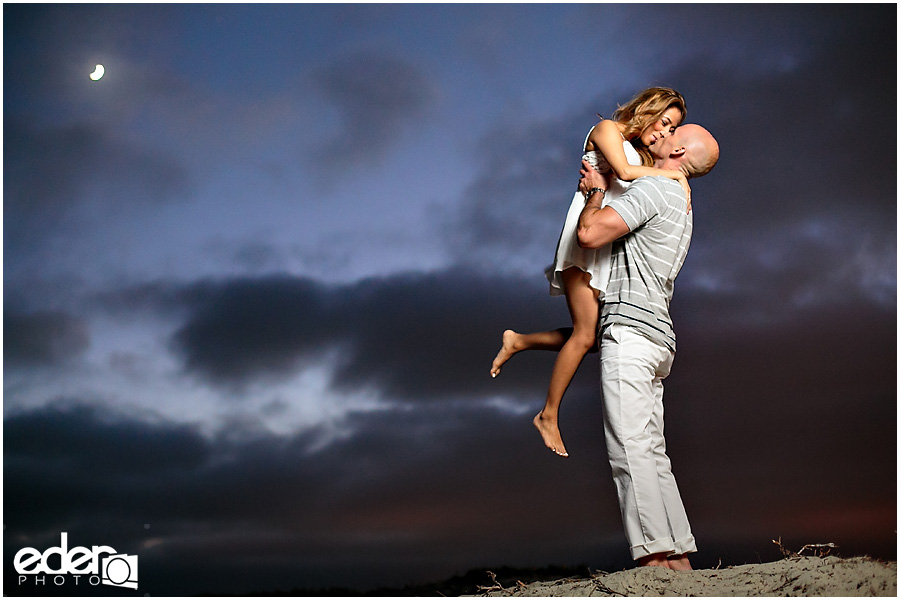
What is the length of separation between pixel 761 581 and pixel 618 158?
188cm

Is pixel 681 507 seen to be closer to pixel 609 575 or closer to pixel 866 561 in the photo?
pixel 609 575

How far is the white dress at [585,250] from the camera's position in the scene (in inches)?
143

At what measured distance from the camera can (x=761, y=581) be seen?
129 inches

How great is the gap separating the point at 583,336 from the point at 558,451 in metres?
0.62

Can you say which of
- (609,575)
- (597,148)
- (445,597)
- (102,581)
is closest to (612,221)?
(597,148)

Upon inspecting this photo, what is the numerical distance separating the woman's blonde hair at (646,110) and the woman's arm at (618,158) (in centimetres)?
20

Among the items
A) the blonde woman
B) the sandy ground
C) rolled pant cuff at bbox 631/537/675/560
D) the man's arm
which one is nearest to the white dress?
the blonde woman

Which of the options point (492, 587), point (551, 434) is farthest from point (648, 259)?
point (492, 587)

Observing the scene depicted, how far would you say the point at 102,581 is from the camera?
4.74 meters

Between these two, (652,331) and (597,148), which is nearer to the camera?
(652,331)

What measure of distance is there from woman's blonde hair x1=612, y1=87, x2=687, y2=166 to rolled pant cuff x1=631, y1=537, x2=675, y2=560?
1725 millimetres

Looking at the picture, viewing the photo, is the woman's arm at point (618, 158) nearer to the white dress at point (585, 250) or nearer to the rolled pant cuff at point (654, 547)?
the white dress at point (585, 250)

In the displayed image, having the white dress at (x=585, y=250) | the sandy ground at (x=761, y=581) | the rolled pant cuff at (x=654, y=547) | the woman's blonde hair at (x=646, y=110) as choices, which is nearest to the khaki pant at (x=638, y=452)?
the rolled pant cuff at (x=654, y=547)

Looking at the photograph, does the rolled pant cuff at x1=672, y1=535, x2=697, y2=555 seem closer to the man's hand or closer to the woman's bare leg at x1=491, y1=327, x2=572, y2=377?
the woman's bare leg at x1=491, y1=327, x2=572, y2=377
